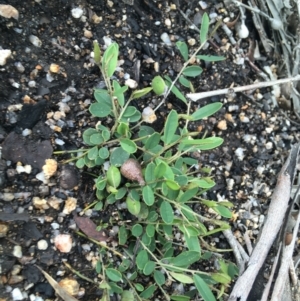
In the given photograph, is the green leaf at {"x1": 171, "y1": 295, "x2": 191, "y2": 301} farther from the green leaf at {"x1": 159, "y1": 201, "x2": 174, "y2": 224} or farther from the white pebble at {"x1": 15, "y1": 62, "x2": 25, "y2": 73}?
the white pebble at {"x1": 15, "y1": 62, "x2": 25, "y2": 73}

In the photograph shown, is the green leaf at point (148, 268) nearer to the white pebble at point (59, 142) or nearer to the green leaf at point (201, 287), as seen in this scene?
the green leaf at point (201, 287)

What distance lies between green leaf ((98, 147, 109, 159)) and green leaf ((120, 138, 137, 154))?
0.06 m

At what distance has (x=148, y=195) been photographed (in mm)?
1174

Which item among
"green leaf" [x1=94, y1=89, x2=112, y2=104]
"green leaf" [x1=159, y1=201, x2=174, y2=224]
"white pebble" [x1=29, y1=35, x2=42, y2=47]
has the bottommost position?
"green leaf" [x1=159, y1=201, x2=174, y2=224]

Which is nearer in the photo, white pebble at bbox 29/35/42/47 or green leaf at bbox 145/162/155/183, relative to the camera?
green leaf at bbox 145/162/155/183

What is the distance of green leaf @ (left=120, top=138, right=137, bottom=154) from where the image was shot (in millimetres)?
1196

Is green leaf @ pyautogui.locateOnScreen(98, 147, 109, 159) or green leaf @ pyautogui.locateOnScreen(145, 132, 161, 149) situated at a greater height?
green leaf @ pyautogui.locateOnScreen(145, 132, 161, 149)

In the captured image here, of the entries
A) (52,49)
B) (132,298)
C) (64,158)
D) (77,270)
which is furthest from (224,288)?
(52,49)

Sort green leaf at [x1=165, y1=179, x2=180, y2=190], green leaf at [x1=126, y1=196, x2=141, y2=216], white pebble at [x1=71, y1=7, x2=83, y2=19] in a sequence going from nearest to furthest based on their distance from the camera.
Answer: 1. green leaf at [x1=165, y1=179, x2=180, y2=190]
2. green leaf at [x1=126, y1=196, x2=141, y2=216]
3. white pebble at [x1=71, y1=7, x2=83, y2=19]

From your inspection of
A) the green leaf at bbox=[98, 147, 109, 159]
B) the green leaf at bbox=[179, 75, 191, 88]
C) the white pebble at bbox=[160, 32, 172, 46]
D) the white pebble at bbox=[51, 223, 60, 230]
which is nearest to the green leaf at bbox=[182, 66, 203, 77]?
the green leaf at bbox=[179, 75, 191, 88]

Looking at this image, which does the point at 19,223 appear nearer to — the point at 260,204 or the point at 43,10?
the point at 43,10

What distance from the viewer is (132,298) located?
1.22 meters

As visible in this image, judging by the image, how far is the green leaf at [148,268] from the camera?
1.22m

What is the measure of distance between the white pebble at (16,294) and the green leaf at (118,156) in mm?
380
